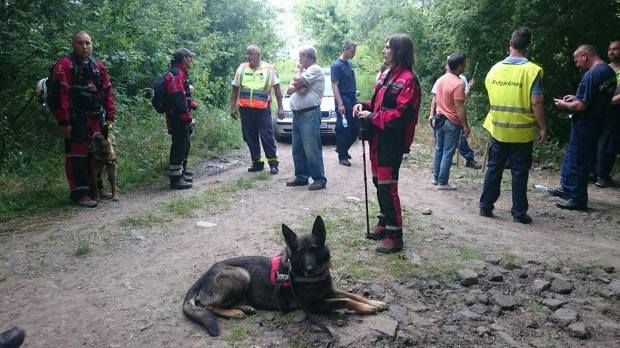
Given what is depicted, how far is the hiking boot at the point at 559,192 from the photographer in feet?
21.5

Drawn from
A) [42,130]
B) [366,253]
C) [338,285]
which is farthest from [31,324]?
[42,130]

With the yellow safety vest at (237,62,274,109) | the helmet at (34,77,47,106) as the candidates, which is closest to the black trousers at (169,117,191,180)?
the yellow safety vest at (237,62,274,109)

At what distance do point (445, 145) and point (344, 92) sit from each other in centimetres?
221

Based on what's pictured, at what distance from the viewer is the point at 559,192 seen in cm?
667

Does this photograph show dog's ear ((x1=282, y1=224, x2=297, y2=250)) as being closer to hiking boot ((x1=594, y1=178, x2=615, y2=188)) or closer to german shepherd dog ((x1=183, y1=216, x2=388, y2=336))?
german shepherd dog ((x1=183, y1=216, x2=388, y2=336))

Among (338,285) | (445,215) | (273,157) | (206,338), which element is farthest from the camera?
(273,157)

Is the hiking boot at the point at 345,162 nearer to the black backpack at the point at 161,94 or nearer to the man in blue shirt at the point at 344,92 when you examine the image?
the man in blue shirt at the point at 344,92

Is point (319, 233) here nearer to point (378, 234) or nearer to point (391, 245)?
point (391, 245)

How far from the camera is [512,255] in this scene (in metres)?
4.52

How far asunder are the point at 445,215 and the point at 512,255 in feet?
4.77

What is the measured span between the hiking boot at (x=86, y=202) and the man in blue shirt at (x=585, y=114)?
6416 mm

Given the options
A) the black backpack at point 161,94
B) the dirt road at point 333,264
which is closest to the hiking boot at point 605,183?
the dirt road at point 333,264

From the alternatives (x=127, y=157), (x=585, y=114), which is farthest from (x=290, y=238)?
(x=127, y=157)

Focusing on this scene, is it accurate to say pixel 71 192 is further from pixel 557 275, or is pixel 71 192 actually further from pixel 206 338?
pixel 557 275
